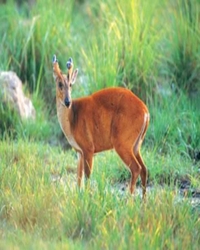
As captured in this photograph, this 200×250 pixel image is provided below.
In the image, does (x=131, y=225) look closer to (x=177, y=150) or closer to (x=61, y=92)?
(x=61, y=92)

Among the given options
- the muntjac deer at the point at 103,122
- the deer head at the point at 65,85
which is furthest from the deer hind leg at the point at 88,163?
the deer head at the point at 65,85

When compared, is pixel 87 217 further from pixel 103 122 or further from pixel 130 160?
pixel 103 122

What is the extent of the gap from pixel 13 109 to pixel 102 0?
2710 mm

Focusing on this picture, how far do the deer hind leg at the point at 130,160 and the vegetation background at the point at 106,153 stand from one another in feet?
0.64

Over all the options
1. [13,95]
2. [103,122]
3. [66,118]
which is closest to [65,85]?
[66,118]

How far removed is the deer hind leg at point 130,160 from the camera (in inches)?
316

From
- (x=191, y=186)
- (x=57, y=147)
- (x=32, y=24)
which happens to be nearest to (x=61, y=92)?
(x=191, y=186)

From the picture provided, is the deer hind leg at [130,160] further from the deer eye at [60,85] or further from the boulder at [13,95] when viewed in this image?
the boulder at [13,95]

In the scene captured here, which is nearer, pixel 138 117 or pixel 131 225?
pixel 131 225

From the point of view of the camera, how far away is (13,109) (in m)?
11.0

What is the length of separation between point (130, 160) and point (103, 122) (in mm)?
423

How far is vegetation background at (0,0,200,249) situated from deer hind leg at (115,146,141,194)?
20 cm

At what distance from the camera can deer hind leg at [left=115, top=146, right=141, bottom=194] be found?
8.04 meters

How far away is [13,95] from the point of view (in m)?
11.1
